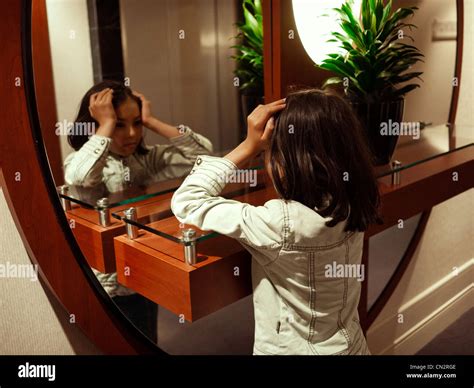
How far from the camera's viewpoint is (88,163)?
0.83m

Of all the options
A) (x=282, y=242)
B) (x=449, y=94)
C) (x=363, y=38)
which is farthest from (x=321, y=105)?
(x=449, y=94)

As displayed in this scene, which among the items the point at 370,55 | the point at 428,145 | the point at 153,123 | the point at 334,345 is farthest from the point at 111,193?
the point at 428,145

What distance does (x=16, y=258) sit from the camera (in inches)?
30.3

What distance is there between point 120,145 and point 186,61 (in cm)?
26

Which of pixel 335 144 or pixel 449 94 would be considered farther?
pixel 449 94

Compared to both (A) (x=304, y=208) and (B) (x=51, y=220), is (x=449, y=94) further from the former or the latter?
(B) (x=51, y=220)

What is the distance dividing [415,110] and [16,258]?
40.3 inches

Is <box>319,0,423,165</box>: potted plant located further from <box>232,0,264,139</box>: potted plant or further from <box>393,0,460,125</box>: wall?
<box>393,0,460,125</box>: wall

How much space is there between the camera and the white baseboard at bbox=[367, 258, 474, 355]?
1473 millimetres

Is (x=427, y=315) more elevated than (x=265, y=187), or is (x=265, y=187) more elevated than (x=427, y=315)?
(x=265, y=187)

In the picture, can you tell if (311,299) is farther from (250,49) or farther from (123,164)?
(250,49)

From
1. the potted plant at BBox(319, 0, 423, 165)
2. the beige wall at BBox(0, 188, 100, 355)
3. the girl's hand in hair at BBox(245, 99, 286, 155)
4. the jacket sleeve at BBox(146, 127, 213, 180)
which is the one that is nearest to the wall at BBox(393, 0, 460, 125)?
the potted plant at BBox(319, 0, 423, 165)

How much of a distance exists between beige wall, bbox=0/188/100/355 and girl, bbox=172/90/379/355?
26 cm
